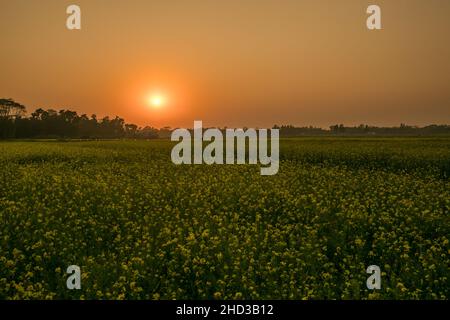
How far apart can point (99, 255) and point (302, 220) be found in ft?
19.5

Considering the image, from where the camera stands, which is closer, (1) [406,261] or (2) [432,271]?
(2) [432,271]

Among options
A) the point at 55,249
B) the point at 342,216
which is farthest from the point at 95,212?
the point at 342,216

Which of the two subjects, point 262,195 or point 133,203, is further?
point 262,195

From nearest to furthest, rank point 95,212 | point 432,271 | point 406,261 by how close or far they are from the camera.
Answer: point 432,271
point 406,261
point 95,212

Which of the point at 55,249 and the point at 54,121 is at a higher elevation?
the point at 54,121

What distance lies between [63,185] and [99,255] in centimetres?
960

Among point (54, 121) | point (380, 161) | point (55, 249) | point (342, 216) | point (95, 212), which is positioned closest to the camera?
point (55, 249)

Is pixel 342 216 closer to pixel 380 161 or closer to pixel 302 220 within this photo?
pixel 302 220

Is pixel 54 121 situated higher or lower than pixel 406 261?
higher

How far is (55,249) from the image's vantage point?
9.71 m

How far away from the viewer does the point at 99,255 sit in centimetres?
903
